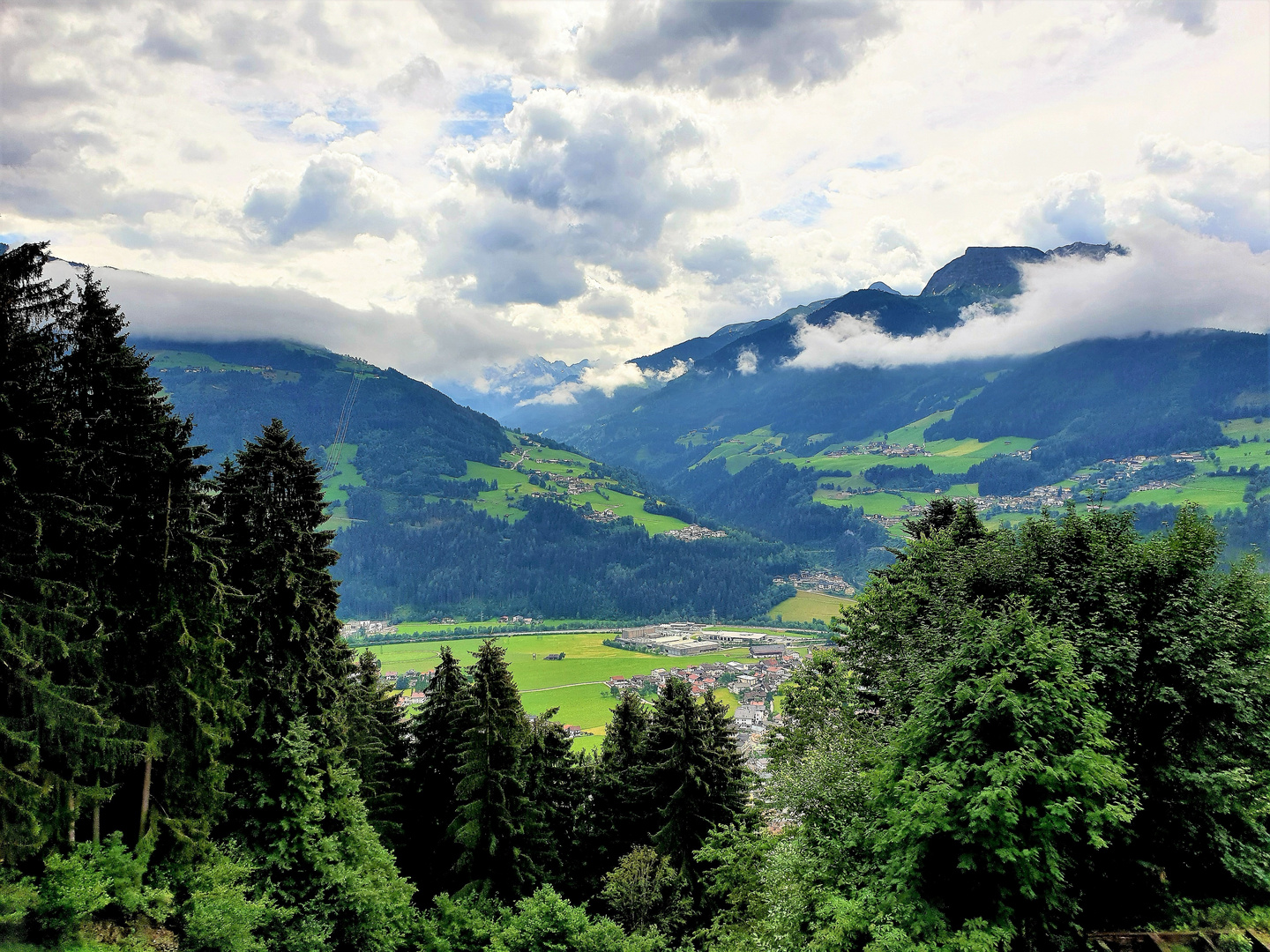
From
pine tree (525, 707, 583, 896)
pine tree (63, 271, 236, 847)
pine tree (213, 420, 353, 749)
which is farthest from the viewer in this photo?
pine tree (525, 707, 583, 896)

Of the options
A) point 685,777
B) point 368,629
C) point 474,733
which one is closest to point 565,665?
point 368,629

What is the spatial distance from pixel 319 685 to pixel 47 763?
8140 mm

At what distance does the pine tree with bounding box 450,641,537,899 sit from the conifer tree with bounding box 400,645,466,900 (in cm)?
365

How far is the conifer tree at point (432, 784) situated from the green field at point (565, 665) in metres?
66.5

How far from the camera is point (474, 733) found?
29719mm

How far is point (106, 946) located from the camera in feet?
54.7

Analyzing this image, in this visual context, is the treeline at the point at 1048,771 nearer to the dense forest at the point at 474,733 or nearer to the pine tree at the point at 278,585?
the dense forest at the point at 474,733

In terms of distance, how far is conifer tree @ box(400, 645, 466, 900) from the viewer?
3366 cm

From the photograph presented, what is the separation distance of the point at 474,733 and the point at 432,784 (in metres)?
8.06

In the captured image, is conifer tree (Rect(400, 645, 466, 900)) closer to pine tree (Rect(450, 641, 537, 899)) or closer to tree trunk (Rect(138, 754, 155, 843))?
pine tree (Rect(450, 641, 537, 899))

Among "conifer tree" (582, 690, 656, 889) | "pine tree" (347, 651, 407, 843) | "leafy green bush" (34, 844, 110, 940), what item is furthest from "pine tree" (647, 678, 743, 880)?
"leafy green bush" (34, 844, 110, 940)

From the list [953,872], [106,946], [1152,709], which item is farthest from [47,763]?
[1152,709]

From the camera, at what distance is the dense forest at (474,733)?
1596 centimetres

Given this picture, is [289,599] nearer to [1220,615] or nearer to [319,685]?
[319,685]
